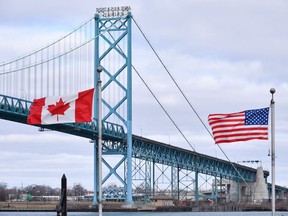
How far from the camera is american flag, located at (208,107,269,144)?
33875 millimetres

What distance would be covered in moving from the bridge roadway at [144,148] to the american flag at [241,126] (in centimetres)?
3448

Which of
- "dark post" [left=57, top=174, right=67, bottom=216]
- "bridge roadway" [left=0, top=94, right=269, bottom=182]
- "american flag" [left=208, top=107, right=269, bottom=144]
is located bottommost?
"dark post" [left=57, top=174, right=67, bottom=216]

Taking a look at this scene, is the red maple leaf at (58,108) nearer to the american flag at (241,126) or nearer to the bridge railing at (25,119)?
the american flag at (241,126)

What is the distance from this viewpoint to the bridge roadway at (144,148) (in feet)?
275

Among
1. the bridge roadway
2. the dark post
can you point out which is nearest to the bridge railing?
the bridge roadway

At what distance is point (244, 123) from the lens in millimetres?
33906

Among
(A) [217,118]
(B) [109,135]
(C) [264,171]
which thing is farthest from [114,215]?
(C) [264,171]

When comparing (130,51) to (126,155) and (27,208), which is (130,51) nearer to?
(126,155)

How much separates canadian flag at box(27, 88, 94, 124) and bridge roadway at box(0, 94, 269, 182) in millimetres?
35251

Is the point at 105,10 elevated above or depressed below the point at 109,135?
above

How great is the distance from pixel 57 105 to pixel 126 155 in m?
69.3

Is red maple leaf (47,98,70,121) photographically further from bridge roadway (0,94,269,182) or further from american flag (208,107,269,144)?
bridge roadway (0,94,269,182)

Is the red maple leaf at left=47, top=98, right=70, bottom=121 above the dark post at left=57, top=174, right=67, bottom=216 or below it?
above

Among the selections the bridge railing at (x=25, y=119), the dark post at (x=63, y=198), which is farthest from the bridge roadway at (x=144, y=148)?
the dark post at (x=63, y=198)
